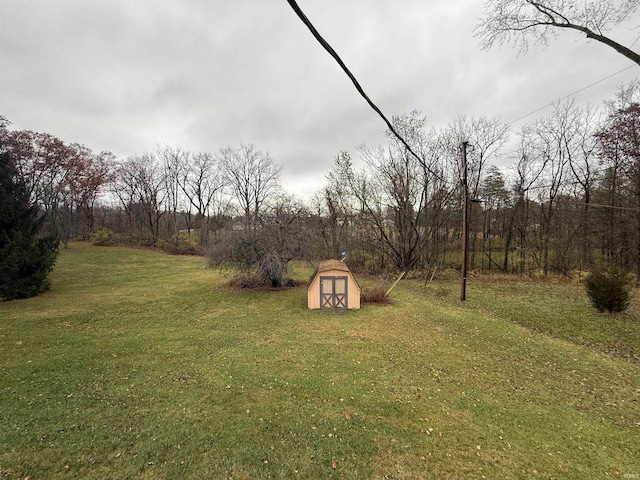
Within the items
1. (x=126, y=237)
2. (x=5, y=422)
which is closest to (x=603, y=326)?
(x=5, y=422)

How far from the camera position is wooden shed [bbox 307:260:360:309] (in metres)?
11.1

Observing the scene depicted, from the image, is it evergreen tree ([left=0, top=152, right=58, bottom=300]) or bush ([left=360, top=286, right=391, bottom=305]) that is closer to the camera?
evergreen tree ([left=0, top=152, right=58, bottom=300])

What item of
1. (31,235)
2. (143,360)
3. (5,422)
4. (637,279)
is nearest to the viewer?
(5,422)

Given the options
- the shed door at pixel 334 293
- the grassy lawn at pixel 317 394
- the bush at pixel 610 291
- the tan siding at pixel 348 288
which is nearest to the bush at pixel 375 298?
the tan siding at pixel 348 288

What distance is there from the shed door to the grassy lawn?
816 millimetres

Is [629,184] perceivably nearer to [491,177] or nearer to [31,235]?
[491,177]

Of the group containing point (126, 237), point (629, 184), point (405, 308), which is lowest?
point (405, 308)

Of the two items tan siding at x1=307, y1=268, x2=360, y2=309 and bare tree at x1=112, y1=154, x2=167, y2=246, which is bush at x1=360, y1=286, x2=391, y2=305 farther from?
bare tree at x1=112, y1=154, x2=167, y2=246

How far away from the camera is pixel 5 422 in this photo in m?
4.07

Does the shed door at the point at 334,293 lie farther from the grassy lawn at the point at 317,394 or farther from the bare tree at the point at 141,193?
the bare tree at the point at 141,193

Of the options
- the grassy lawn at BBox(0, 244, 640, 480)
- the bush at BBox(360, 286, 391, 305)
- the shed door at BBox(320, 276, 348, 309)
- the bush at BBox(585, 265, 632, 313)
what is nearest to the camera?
the grassy lawn at BBox(0, 244, 640, 480)

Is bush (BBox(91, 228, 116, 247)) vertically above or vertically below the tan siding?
above

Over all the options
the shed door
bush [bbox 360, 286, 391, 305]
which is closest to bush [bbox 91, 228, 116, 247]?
the shed door

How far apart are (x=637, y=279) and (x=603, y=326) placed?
1058cm
